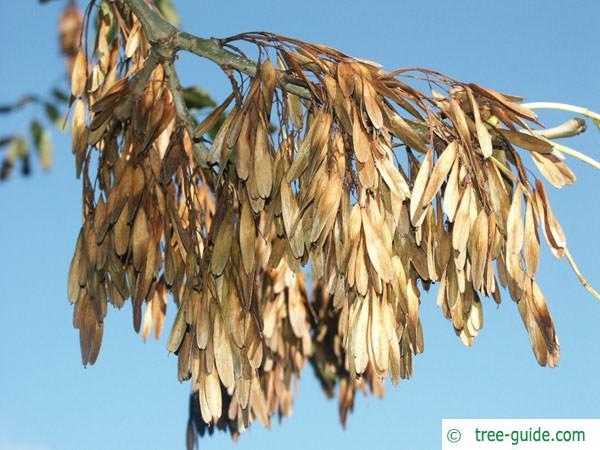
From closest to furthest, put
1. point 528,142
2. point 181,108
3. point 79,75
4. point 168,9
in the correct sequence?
point 528,142
point 181,108
point 79,75
point 168,9

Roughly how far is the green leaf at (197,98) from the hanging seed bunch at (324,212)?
825 millimetres

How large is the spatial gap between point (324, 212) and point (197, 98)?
1.40 metres

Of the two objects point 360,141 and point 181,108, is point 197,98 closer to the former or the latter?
point 181,108

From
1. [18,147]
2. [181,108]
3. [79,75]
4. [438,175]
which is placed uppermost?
[18,147]

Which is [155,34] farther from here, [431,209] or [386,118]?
[431,209]

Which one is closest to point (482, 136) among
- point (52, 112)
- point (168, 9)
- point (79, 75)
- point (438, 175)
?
point (438, 175)

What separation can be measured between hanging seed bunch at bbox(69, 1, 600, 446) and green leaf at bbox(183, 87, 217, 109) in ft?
2.71

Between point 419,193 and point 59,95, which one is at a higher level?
point 59,95

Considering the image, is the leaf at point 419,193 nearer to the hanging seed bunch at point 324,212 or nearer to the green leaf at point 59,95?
the hanging seed bunch at point 324,212

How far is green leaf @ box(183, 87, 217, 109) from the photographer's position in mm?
3107

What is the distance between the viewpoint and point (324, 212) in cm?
180

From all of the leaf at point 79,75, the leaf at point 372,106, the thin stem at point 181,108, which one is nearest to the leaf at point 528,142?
the leaf at point 372,106

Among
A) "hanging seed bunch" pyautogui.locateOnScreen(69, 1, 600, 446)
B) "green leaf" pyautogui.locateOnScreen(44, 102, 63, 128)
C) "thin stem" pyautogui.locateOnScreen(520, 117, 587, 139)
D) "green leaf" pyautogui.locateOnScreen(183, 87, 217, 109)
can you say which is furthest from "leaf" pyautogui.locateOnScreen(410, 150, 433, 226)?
"green leaf" pyautogui.locateOnScreen(44, 102, 63, 128)

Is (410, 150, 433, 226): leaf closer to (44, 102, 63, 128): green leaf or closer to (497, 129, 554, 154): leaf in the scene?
(497, 129, 554, 154): leaf
